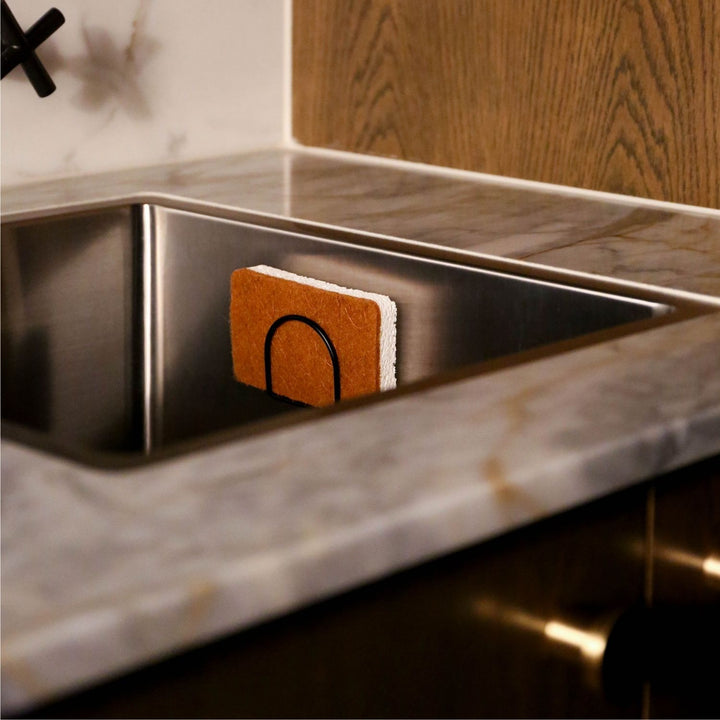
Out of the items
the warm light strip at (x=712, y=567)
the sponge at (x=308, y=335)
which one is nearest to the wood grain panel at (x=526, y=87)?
the sponge at (x=308, y=335)

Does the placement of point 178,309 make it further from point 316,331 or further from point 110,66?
point 110,66

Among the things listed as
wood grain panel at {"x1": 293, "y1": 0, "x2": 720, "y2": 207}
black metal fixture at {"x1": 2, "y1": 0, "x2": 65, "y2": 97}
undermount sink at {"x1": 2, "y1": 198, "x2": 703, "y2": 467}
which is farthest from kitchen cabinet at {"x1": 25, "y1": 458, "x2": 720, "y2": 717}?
black metal fixture at {"x1": 2, "y1": 0, "x2": 65, "y2": 97}

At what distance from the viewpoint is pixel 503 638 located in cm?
56

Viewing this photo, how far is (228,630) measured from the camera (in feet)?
1.41

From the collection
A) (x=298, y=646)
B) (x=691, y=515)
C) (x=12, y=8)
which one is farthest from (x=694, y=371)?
(x=12, y=8)

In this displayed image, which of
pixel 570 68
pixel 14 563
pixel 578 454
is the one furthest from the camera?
pixel 570 68

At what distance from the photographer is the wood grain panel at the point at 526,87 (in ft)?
3.52

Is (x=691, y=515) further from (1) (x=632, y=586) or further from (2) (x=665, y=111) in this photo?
(2) (x=665, y=111)

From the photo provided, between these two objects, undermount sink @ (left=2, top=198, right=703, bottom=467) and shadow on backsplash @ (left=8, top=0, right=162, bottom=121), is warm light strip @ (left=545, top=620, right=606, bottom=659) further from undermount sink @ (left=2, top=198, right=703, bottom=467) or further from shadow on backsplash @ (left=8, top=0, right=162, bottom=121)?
shadow on backsplash @ (left=8, top=0, right=162, bottom=121)

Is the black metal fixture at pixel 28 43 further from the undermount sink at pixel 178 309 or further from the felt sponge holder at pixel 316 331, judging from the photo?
the felt sponge holder at pixel 316 331

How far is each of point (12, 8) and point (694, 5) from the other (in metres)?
0.63

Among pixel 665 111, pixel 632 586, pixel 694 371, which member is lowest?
pixel 632 586

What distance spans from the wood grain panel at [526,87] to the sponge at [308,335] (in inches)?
13.0

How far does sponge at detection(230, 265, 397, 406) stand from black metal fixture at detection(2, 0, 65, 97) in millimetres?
286
